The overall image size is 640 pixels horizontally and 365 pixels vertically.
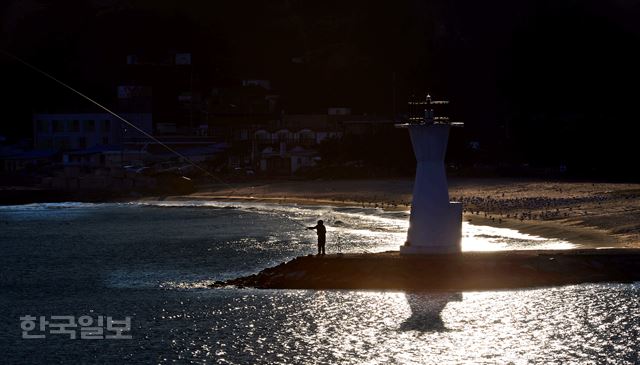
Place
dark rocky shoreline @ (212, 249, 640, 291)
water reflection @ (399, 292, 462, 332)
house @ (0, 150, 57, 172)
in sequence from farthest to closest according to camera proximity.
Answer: house @ (0, 150, 57, 172)
dark rocky shoreline @ (212, 249, 640, 291)
water reflection @ (399, 292, 462, 332)

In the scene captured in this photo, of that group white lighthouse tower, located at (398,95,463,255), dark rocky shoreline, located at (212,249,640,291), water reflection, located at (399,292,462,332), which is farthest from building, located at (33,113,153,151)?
water reflection, located at (399,292,462,332)

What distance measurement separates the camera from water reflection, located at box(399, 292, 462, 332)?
3055 cm

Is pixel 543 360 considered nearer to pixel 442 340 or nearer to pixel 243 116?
pixel 442 340

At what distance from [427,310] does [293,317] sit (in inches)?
144

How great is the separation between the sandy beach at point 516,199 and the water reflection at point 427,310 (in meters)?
11.9

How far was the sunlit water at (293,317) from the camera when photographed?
2833 centimetres

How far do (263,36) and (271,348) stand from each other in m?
119

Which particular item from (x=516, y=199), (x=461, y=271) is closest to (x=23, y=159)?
(x=516, y=199)

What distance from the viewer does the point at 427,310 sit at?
31.9m

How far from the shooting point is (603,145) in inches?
3770

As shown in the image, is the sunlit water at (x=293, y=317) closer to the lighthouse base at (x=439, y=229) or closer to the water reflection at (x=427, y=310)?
the water reflection at (x=427, y=310)

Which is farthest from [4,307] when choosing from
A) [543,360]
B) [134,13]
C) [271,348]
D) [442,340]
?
[134,13]

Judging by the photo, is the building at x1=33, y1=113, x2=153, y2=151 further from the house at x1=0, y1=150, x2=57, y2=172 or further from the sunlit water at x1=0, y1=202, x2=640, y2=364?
the sunlit water at x1=0, y1=202, x2=640, y2=364

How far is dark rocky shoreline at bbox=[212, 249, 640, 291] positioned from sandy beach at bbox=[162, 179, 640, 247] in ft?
26.6
